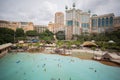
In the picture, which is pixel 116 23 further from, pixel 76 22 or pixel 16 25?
pixel 16 25

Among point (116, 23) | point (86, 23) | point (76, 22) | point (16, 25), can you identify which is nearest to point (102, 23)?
point (116, 23)

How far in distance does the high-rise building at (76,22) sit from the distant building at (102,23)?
2.22 metres

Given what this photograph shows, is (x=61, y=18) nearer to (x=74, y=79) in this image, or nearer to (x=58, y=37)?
(x=58, y=37)

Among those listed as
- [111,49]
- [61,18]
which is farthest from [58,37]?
[61,18]

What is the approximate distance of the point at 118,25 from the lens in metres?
31.5

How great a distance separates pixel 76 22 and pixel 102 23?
905 cm

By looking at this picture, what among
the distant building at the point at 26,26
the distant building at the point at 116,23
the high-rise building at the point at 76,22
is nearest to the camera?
the distant building at the point at 116,23

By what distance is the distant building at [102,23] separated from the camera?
3430cm

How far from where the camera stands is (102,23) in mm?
36969

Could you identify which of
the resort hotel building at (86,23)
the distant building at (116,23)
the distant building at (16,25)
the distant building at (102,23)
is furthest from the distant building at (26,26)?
the distant building at (116,23)

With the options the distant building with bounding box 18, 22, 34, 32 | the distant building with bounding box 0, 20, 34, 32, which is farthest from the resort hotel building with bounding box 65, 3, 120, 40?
the distant building with bounding box 0, 20, 34, 32

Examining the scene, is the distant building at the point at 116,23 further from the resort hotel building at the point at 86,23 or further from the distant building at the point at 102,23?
the distant building at the point at 102,23

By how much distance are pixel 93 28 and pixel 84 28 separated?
10.9 ft

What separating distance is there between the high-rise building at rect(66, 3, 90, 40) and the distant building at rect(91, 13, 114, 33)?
2.22 metres
